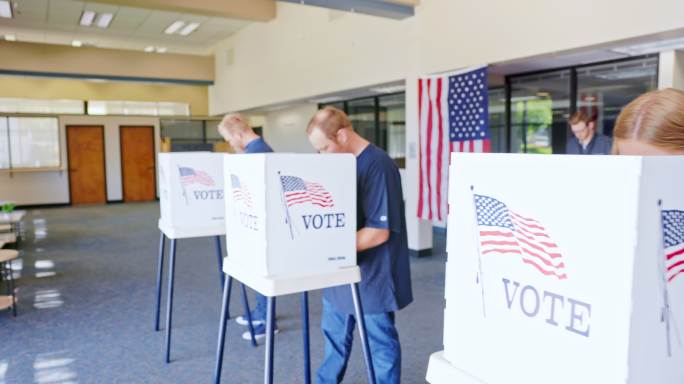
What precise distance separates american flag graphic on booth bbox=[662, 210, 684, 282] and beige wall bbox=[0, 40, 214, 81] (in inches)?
457

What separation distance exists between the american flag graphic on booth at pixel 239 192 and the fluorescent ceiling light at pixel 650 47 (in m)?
3.72

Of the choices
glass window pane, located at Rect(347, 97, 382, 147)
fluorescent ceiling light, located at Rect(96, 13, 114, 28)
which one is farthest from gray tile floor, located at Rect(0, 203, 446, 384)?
fluorescent ceiling light, located at Rect(96, 13, 114, 28)

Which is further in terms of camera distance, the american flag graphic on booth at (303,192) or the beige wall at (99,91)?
the beige wall at (99,91)

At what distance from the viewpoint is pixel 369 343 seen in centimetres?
213

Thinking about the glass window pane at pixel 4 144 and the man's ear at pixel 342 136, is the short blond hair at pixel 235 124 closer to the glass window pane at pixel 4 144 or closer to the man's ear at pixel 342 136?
the man's ear at pixel 342 136

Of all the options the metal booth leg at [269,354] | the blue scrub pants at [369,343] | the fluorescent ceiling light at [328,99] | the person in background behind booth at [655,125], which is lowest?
the blue scrub pants at [369,343]

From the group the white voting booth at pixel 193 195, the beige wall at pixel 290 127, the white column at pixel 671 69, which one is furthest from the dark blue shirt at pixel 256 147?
the beige wall at pixel 290 127

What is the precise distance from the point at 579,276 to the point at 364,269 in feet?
4.61

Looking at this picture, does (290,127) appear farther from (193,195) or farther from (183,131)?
(193,195)

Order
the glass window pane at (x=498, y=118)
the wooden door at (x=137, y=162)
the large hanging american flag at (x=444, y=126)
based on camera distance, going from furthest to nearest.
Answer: the wooden door at (x=137, y=162) → the glass window pane at (x=498, y=118) → the large hanging american flag at (x=444, y=126)

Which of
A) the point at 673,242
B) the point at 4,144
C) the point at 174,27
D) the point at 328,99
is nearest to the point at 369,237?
the point at 673,242

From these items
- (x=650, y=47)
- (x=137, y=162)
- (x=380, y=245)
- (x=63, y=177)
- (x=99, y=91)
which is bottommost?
(x=63, y=177)

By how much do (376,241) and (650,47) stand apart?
3.83 m

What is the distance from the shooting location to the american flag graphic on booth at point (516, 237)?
2.40 ft
